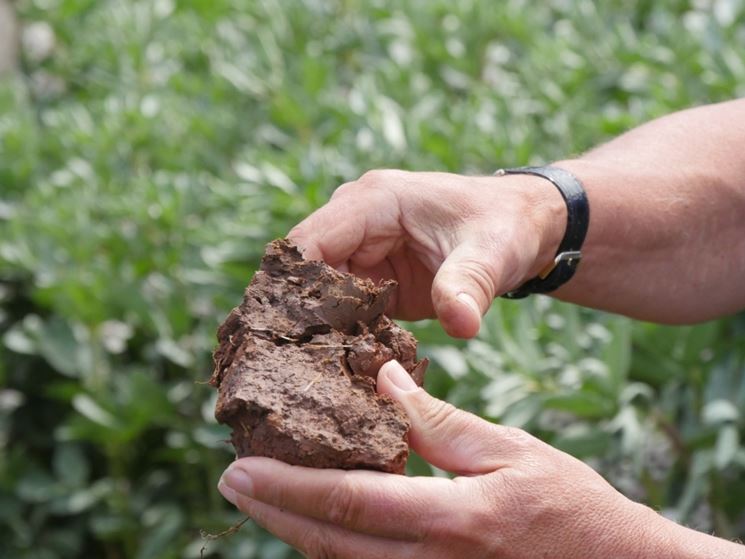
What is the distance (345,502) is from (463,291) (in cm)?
41

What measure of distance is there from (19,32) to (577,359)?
3.90m

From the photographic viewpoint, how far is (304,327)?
2014 millimetres

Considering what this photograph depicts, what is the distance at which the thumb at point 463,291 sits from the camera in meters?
1.99

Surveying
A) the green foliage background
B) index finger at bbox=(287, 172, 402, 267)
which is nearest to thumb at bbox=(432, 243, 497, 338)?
index finger at bbox=(287, 172, 402, 267)

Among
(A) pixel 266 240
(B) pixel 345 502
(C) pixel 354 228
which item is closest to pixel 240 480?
(B) pixel 345 502

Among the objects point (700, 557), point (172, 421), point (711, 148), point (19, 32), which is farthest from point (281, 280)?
point (19, 32)

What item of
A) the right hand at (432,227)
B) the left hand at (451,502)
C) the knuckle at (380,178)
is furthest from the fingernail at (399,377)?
the knuckle at (380,178)

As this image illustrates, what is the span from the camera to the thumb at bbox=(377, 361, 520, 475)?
74.3 inches

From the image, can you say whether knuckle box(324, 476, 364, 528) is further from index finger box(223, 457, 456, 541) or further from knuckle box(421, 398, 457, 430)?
knuckle box(421, 398, 457, 430)

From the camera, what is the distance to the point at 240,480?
1.86 m

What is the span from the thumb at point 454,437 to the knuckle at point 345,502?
0.16 m

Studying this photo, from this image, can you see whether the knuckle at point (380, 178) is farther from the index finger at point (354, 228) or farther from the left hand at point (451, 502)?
the left hand at point (451, 502)

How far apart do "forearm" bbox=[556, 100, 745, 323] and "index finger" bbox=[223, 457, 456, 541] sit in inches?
36.1

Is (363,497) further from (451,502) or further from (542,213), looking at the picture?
(542,213)
